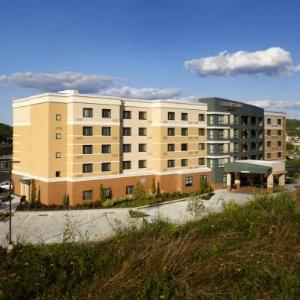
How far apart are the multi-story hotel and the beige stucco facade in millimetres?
88

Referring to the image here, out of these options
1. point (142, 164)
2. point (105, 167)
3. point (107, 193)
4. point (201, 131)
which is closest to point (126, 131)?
point (142, 164)

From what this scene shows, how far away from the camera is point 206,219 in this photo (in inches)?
420

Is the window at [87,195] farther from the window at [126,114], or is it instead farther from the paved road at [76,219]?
the window at [126,114]

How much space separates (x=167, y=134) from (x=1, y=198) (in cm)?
1781

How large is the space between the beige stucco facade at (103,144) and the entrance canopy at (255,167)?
2.94 meters

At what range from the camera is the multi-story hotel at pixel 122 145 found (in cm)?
3312

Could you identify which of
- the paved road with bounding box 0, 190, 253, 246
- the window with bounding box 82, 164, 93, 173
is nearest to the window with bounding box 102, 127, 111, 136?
the window with bounding box 82, 164, 93, 173

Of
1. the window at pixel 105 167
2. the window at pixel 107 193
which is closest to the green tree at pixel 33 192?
the window at pixel 107 193

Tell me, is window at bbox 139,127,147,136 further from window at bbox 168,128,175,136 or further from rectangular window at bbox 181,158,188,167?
rectangular window at bbox 181,158,188,167

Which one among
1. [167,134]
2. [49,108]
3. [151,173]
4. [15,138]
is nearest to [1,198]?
[15,138]

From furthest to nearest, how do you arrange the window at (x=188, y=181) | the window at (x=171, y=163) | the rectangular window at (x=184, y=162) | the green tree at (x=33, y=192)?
the rectangular window at (x=184, y=162)
the window at (x=188, y=181)
the window at (x=171, y=163)
the green tree at (x=33, y=192)

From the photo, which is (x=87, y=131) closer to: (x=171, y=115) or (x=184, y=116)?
(x=171, y=115)

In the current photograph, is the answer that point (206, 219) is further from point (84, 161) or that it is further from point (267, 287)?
point (84, 161)

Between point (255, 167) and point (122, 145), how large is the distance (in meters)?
15.5
